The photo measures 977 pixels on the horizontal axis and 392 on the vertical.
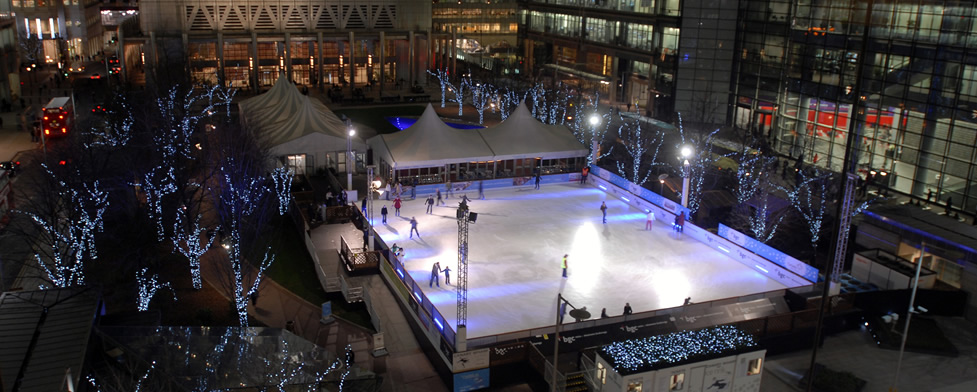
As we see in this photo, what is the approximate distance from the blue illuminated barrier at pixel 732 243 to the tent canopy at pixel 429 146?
7.09 meters

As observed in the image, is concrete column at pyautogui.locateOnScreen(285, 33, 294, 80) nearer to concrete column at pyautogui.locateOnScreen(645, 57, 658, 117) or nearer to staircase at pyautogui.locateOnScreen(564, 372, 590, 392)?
concrete column at pyautogui.locateOnScreen(645, 57, 658, 117)

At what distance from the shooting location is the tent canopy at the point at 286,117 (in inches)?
1612

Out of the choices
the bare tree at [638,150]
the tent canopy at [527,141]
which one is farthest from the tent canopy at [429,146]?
the bare tree at [638,150]

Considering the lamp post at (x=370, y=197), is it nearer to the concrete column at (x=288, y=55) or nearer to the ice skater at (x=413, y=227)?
the ice skater at (x=413, y=227)

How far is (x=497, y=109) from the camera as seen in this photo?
65688mm

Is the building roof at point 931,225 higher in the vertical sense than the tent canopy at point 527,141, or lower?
lower

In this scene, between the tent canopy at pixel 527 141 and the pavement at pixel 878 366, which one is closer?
the pavement at pixel 878 366

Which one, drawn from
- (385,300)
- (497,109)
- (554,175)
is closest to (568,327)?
(385,300)

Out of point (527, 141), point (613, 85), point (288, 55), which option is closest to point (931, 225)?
point (527, 141)

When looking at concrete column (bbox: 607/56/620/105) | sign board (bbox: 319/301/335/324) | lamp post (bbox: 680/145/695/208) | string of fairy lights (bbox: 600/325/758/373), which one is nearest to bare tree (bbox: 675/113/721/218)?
lamp post (bbox: 680/145/695/208)

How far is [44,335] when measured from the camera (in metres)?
16.7

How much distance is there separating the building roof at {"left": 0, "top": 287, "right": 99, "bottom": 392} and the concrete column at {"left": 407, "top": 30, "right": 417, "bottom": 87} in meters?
59.3

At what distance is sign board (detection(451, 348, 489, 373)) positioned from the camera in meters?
20.4

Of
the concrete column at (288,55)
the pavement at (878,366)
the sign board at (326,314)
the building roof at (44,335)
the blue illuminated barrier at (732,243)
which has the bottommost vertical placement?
the pavement at (878,366)
